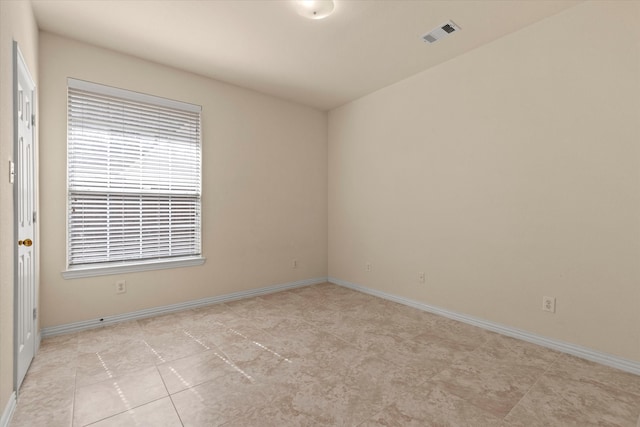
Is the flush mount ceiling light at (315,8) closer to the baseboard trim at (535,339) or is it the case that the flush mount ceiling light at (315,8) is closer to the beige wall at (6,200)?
A: the beige wall at (6,200)

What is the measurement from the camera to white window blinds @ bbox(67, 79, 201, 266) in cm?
291

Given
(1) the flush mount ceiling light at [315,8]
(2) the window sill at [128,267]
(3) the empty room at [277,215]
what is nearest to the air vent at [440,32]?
(3) the empty room at [277,215]

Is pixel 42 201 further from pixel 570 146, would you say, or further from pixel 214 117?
pixel 570 146

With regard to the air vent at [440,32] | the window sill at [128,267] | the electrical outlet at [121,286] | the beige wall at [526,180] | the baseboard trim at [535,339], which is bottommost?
the baseboard trim at [535,339]

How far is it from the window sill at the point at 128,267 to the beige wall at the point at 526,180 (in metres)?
2.32

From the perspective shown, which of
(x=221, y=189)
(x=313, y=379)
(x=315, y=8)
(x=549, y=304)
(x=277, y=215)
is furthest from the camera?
(x=277, y=215)

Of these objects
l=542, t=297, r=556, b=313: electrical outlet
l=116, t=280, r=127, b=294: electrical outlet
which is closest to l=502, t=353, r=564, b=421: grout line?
l=542, t=297, r=556, b=313: electrical outlet

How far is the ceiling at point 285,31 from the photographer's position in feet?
7.91

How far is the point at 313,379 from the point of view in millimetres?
2057

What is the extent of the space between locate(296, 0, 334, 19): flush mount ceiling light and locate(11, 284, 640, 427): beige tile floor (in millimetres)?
2673

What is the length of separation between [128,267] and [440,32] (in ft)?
12.1

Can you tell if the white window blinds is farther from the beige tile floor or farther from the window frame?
the beige tile floor

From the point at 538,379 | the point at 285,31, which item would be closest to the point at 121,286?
the point at 285,31

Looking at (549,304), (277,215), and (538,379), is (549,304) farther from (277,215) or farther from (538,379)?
(277,215)
